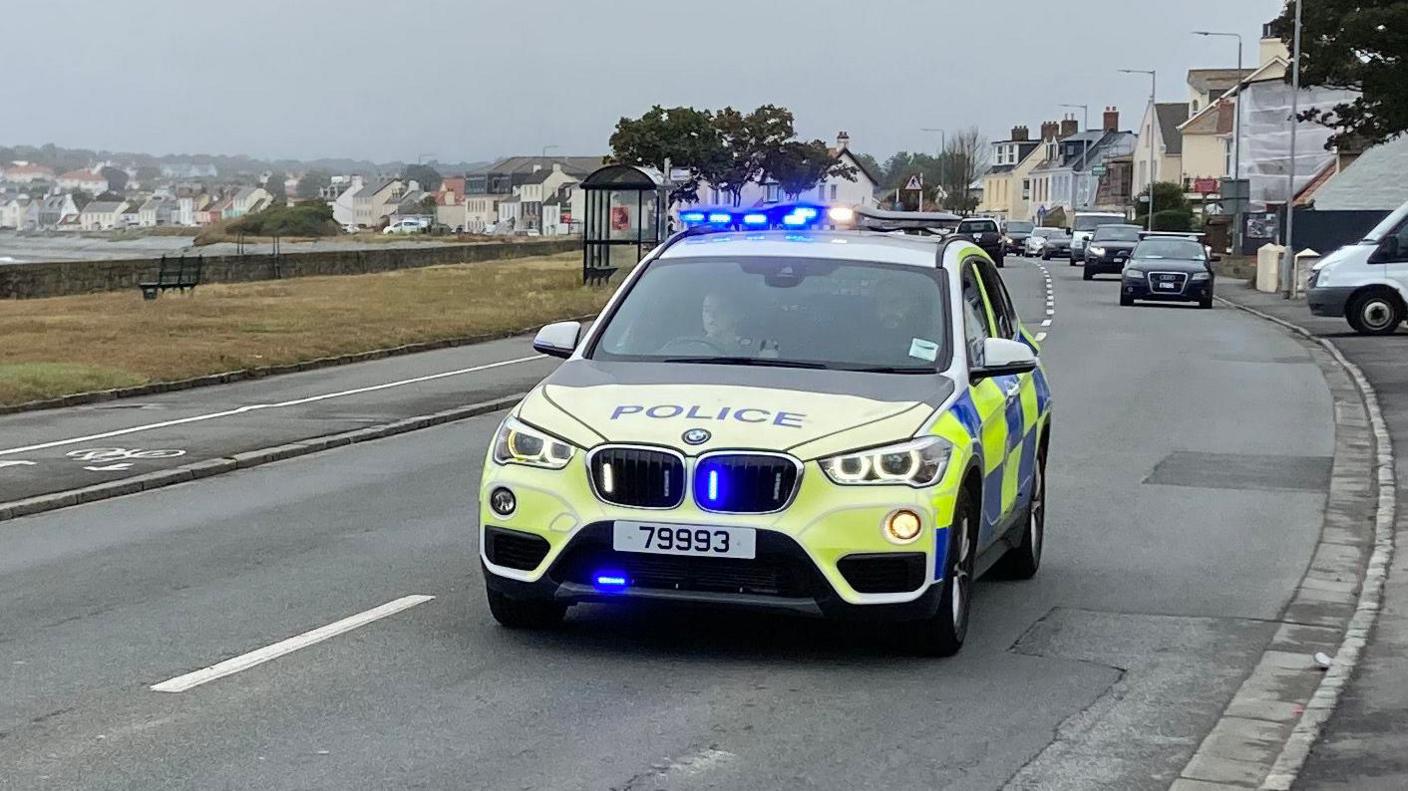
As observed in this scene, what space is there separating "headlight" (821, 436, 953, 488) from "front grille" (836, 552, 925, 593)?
27 centimetres

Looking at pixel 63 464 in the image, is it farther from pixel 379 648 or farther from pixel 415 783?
pixel 415 783

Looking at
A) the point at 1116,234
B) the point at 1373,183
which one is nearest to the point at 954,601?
the point at 1116,234

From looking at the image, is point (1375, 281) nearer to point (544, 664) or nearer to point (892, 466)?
point (892, 466)

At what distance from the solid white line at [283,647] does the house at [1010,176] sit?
155 metres

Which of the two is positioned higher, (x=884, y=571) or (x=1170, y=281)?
(x=884, y=571)

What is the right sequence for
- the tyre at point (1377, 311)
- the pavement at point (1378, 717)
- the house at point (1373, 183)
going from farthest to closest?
the house at point (1373, 183), the tyre at point (1377, 311), the pavement at point (1378, 717)

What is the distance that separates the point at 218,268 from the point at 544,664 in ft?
152

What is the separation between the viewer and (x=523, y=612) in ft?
27.1

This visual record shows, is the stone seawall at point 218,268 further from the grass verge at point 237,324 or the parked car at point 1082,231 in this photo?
the parked car at point 1082,231

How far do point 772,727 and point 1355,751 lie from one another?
1.89 m

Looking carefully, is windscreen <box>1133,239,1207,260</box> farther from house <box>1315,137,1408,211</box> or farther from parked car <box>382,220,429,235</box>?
parked car <box>382,220,429,235</box>

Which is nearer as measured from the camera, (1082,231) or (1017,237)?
(1082,231)

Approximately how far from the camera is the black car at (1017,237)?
3487 inches

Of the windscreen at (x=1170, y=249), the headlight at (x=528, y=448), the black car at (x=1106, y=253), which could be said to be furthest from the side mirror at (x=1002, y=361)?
the black car at (x=1106, y=253)
